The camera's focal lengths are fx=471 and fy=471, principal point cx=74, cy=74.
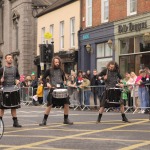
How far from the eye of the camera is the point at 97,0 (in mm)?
28078

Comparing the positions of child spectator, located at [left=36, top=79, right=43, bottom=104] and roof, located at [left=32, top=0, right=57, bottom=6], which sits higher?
roof, located at [left=32, top=0, right=57, bottom=6]

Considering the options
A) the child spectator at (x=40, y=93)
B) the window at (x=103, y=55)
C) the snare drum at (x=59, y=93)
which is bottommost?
the child spectator at (x=40, y=93)

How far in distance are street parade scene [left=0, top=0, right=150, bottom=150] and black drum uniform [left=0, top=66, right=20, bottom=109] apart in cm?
3

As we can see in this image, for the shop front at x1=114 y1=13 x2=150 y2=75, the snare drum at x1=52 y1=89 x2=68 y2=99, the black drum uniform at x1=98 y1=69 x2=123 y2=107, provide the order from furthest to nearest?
the shop front at x1=114 y1=13 x2=150 y2=75 < the black drum uniform at x1=98 y1=69 x2=123 y2=107 < the snare drum at x1=52 y1=89 x2=68 y2=99

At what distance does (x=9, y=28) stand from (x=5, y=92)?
33055 mm

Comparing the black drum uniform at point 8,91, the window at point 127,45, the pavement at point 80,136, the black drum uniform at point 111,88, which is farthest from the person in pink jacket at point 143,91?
the window at point 127,45

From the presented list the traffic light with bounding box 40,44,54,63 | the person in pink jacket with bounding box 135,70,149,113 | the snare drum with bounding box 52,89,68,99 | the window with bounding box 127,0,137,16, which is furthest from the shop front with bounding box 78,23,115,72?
the snare drum with bounding box 52,89,68,99

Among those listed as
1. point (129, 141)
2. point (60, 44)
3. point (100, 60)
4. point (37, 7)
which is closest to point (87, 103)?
point (100, 60)

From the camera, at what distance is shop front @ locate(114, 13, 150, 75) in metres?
23.3

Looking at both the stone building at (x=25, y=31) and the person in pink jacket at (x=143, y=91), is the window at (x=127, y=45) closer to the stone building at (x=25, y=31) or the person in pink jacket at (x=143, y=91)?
the person in pink jacket at (x=143, y=91)

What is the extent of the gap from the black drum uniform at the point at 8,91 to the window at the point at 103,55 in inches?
587

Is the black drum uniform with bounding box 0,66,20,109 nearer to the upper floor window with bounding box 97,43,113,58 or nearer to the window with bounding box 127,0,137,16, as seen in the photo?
the window with bounding box 127,0,137,16

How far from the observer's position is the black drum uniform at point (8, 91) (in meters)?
12.2

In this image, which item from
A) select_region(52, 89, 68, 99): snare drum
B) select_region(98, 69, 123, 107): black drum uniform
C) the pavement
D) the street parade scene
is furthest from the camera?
select_region(98, 69, 123, 107): black drum uniform
